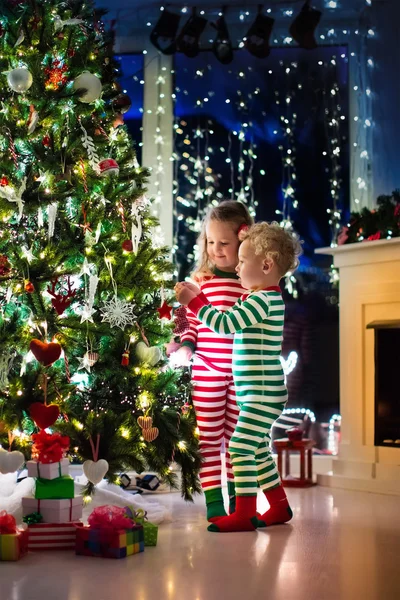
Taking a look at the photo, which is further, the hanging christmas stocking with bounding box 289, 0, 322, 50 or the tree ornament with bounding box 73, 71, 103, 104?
the hanging christmas stocking with bounding box 289, 0, 322, 50

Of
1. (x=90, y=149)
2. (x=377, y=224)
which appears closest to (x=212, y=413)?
(x=90, y=149)

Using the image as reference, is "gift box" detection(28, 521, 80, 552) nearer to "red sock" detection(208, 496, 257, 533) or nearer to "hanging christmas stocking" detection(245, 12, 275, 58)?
"red sock" detection(208, 496, 257, 533)

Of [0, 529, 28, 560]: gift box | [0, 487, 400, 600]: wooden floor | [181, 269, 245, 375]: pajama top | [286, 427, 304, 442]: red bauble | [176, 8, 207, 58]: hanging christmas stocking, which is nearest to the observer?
[0, 487, 400, 600]: wooden floor

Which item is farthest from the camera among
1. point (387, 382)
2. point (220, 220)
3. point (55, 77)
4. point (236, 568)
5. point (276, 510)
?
point (387, 382)

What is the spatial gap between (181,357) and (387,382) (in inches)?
56.5

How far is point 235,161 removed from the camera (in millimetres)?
5234

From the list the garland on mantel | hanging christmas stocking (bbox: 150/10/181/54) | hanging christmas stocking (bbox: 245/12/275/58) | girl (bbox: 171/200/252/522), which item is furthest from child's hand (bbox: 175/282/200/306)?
hanging christmas stocking (bbox: 150/10/181/54)

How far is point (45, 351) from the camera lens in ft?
9.35

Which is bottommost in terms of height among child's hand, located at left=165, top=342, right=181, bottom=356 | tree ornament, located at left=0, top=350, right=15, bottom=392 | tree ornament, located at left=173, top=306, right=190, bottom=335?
tree ornament, located at left=0, top=350, right=15, bottom=392

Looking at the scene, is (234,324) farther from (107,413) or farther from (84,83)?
(84,83)

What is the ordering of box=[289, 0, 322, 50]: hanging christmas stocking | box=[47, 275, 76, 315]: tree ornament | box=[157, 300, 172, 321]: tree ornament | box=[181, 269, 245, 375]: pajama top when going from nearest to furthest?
box=[47, 275, 76, 315]: tree ornament → box=[157, 300, 172, 321]: tree ornament → box=[181, 269, 245, 375]: pajama top → box=[289, 0, 322, 50]: hanging christmas stocking

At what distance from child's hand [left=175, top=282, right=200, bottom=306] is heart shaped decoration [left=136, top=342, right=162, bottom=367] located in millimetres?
202

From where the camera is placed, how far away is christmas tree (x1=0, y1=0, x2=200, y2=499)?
299cm

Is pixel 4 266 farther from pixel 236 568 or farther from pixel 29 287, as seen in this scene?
pixel 236 568
